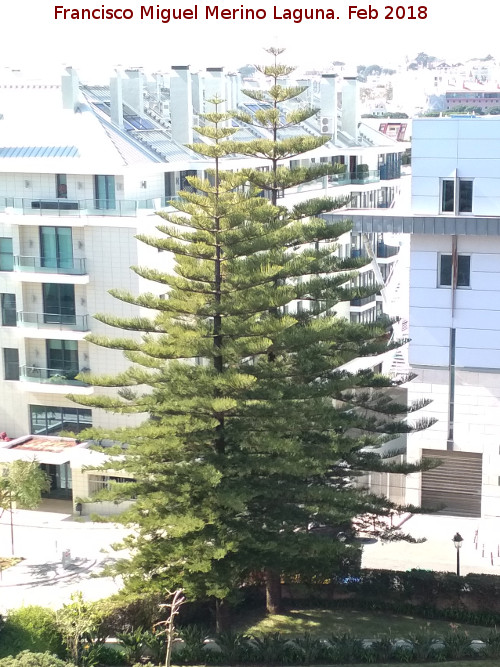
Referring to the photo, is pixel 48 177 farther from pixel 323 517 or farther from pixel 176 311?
pixel 323 517

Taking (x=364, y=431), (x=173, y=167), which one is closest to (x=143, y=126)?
(x=173, y=167)

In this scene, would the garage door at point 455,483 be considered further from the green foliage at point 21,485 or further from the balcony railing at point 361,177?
the balcony railing at point 361,177

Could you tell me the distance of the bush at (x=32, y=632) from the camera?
16.7 m

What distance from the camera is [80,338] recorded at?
29047 mm

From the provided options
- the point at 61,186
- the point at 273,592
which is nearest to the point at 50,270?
the point at 61,186

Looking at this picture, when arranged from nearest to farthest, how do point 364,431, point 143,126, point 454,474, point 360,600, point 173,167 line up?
point 360,600
point 364,431
point 454,474
point 173,167
point 143,126

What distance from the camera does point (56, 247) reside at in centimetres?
2942

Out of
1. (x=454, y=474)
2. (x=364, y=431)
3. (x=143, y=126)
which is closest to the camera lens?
(x=364, y=431)

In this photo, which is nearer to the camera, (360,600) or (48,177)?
(360,600)

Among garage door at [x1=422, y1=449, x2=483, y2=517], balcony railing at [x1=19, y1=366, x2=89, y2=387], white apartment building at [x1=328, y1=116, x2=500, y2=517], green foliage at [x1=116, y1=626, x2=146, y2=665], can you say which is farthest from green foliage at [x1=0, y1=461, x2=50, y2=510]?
green foliage at [x1=116, y1=626, x2=146, y2=665]

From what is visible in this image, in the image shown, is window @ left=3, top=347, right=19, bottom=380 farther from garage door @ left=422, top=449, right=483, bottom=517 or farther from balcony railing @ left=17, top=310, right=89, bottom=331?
garage door @ left=422, top=449, right=483, bottom=517

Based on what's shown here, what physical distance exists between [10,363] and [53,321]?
1897mm

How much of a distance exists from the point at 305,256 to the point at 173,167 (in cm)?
1136

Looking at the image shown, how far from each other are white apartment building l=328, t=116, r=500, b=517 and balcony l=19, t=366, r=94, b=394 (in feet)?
28.4
